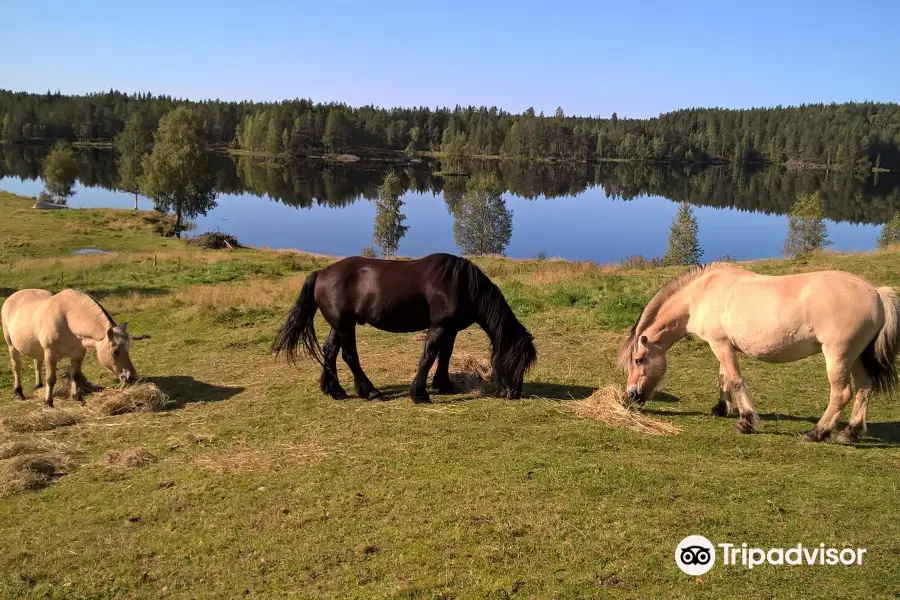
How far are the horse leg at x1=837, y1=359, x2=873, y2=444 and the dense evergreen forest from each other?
11222 cm

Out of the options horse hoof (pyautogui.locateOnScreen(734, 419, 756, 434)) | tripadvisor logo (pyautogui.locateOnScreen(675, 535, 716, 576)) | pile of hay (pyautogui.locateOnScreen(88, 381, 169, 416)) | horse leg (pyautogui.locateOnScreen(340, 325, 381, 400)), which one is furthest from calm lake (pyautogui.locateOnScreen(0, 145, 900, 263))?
tripadvisor logo (pyautogui.locateOnScreen(675, 535, 716, 576))

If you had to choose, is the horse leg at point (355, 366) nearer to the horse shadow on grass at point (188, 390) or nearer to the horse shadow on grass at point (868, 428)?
the horse shadow on grass at point (188, 390)

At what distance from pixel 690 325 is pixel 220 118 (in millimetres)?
148397

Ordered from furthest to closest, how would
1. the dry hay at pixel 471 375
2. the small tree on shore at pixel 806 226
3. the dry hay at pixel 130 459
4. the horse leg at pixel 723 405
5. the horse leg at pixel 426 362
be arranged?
the small tree on shore at pixel 806 226 → the dry hay at pixel 471 375 → the horse leg at pixel 426 362 → the horse leg at pixel 723 405 → the dry hay at pixel 130 459

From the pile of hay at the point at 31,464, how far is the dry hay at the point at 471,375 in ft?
16.2

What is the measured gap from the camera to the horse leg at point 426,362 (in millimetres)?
8273

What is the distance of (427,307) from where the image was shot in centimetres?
838

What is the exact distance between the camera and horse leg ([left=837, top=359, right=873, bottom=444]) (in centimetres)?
639

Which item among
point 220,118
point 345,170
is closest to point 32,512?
point 345,170

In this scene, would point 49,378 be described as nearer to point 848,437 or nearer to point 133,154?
point 848,437

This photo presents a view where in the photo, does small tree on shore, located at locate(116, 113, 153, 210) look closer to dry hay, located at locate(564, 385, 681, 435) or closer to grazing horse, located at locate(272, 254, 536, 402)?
grazing horse, located at locate(272, 254, 536, 402)

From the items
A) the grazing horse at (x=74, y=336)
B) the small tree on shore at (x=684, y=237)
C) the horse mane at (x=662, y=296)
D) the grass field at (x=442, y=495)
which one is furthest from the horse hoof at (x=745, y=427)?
the small tree on shore at (x=684, y=237)

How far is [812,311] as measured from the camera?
20.5ft

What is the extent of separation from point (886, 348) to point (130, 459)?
312 inches
